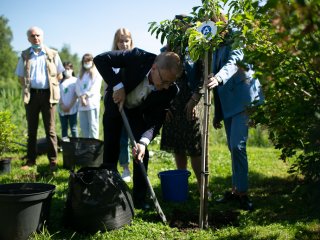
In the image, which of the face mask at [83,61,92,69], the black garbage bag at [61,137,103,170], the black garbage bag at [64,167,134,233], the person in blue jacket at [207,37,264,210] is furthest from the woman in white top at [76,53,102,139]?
the black garbage bag at [64,167,134,233]

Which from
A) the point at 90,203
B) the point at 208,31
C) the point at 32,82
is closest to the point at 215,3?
the point at 208,31

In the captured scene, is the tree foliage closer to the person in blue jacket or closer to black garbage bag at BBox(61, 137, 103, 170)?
the person in blue jacket

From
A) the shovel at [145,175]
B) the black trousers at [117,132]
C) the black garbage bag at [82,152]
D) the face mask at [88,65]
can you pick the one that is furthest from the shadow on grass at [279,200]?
the face mask at [88,65]

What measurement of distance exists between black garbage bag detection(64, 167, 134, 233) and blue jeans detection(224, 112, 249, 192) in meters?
1.21

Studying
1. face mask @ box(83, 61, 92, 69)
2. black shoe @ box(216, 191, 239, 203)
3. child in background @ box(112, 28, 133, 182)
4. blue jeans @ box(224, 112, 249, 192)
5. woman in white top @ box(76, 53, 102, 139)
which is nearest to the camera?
blue jeans @ box(224, 112, 249, 192)

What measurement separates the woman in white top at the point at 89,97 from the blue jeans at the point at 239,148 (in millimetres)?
3513

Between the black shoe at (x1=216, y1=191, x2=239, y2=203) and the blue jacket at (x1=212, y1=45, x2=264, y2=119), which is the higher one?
the blue jacket at (x1=212, y1=45, x2=264, y2=119)

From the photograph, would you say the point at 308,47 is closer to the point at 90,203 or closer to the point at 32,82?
the point at 90,203

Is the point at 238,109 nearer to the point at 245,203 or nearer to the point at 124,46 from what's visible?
the point at 245,203

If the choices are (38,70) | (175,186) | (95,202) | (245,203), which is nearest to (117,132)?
(175,186)

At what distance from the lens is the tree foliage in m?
1.90

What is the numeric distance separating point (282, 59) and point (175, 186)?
81.8 inches

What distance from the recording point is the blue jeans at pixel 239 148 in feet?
12.4

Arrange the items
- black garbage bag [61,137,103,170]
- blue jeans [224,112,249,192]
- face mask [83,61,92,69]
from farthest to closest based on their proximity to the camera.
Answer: face mask [83,61,92,69] → black garbage bag [61,137,103,170] → blue jeans [224,112,249,192]
